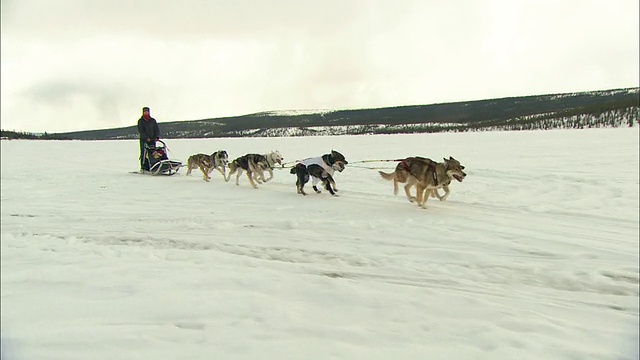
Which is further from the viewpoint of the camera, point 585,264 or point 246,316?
point 585,264

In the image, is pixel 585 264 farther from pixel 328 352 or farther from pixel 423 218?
pixel 328 352

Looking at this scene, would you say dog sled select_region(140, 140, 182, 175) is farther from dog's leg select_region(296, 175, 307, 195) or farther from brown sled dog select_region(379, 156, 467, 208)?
brown sled dog select_region(379, 156, 467, 208)

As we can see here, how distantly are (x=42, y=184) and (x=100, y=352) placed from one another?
8.82m

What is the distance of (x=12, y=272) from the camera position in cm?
337

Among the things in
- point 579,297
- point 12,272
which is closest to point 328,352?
point 579,297

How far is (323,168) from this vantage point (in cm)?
673

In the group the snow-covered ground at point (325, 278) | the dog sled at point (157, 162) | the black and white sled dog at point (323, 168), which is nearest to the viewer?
the snow-covered ground at point (325, 278)

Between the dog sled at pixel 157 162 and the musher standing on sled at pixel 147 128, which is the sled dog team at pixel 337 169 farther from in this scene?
the musher standing on sled at pixel 147 128

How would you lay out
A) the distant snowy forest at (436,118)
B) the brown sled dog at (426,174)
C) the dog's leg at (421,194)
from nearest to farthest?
1. the brown sled dog at (426,174)
2. the dog's leg at (421,194)
3. the distant snowy forest at (436,118)

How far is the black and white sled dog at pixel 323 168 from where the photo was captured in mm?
6520

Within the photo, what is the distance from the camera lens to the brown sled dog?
5.24 metres

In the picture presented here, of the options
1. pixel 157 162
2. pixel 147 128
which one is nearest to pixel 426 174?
pixel 157 162

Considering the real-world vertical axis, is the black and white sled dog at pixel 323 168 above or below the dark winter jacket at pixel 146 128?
below

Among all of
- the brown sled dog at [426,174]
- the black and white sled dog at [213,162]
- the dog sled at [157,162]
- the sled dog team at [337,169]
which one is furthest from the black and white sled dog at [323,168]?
the dog sled at [157,162]
